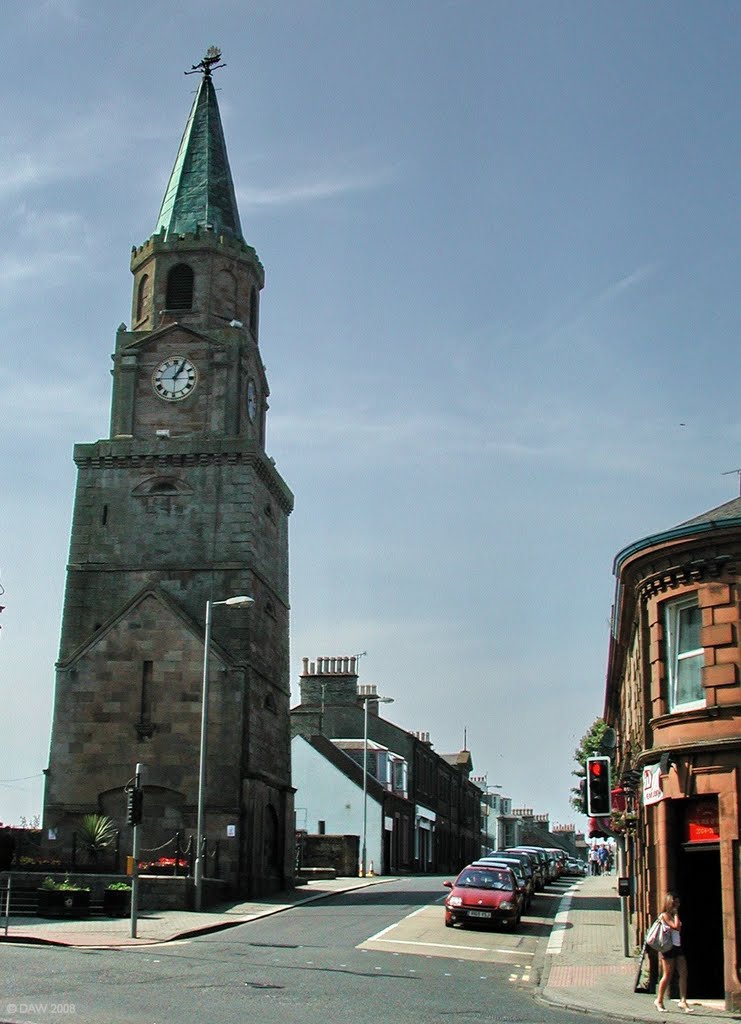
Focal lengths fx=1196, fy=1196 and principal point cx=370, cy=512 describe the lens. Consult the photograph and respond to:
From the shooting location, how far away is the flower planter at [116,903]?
2925cm

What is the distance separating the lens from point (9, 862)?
128 feet

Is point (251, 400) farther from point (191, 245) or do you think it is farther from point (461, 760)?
point (461, 760)

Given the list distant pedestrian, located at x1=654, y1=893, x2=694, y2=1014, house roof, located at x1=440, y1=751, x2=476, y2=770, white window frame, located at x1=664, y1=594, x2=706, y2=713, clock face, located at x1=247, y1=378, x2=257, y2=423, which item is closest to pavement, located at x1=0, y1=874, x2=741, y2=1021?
distant pedestrian, located at x1=654, y1=893, x2=694, y2=1014

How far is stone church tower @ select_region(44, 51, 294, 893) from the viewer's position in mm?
40406

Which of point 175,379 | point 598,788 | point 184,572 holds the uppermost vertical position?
point 175,379

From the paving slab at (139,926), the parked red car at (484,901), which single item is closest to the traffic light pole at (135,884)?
the paving slab at (139,926)

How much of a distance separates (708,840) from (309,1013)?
682 centimetres

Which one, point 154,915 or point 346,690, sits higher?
point 346,690

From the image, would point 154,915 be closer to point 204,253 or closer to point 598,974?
point 598,974

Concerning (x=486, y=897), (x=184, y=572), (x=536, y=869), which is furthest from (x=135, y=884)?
(x=536, y=869)

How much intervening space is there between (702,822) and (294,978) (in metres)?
6.71

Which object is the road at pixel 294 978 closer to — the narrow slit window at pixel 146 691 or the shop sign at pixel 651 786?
the shop sign at pixel 651 786

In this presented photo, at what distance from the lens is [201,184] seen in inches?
2008

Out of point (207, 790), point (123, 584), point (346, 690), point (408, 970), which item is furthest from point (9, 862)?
point (346, 690)
